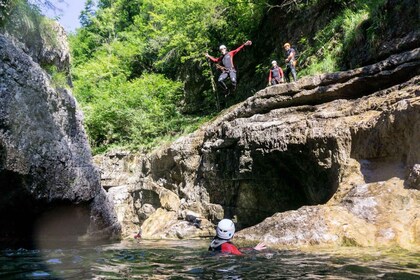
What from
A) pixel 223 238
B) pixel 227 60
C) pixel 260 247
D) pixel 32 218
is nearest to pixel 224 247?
pixel 223 238

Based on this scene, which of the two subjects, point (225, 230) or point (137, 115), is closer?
point (225, 230)

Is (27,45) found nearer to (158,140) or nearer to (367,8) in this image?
(367,8)

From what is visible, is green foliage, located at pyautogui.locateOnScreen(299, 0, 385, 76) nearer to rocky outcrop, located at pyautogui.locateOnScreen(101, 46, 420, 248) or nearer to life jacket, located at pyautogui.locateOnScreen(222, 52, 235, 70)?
rocky outcrop, located at pyautogui.locateOnScreen(101, 46, 420, 248)

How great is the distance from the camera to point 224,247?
7043mm

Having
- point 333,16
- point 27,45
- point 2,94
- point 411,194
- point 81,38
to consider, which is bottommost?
point 411,194

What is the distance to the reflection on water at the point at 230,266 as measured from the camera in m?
4.95

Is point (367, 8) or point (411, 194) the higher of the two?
point (367, 8)

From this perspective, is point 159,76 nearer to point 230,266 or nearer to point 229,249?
point 229,249

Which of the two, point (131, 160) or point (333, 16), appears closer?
point (333, 16)

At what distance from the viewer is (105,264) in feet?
21.0

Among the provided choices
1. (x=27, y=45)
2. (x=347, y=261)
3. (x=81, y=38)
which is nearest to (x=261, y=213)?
(x=347, y=261)

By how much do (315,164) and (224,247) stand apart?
4.16 m

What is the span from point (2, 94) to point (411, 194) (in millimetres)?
7841

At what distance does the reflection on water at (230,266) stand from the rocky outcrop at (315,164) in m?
1.14
